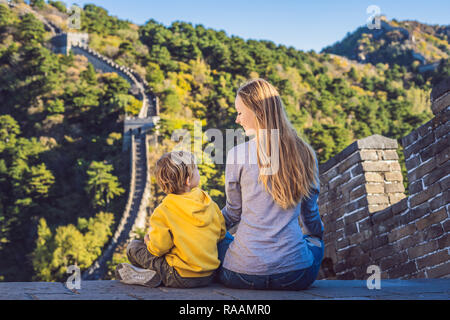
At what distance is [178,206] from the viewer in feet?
6.68

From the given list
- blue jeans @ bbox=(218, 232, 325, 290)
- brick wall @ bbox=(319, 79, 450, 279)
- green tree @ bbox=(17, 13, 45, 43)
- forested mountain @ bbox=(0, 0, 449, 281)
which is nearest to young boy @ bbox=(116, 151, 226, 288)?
blue jeans @ bbox=(218, 232, 325, 290)

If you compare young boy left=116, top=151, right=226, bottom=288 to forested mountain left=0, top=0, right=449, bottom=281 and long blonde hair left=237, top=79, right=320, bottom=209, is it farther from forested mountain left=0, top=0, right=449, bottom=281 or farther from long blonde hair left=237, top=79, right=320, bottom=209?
forested mountain left=0, top=0, right=449, bottom=281

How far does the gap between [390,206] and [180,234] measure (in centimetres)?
176

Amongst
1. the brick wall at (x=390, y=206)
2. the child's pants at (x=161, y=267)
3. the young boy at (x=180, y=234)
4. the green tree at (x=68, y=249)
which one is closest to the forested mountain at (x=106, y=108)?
the green tree at (x=68, y=249)

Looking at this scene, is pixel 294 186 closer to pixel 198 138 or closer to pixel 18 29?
pixel 198 138

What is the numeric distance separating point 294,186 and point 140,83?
142 feet

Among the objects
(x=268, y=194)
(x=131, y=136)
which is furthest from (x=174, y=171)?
(x=131, y=136)

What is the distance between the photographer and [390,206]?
3154 mm

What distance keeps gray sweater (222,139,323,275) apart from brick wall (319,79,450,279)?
1157 millimetres

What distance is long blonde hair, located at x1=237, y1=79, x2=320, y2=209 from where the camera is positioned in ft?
6.37

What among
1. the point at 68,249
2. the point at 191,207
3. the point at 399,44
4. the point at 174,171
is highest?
the point at 399,44

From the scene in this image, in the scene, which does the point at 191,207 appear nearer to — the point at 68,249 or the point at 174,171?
the point at 174,171

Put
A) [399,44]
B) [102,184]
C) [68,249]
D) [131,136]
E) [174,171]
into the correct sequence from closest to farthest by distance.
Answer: [174,171] < [68,249] < [102,184] < [131,136] < [399,44]
